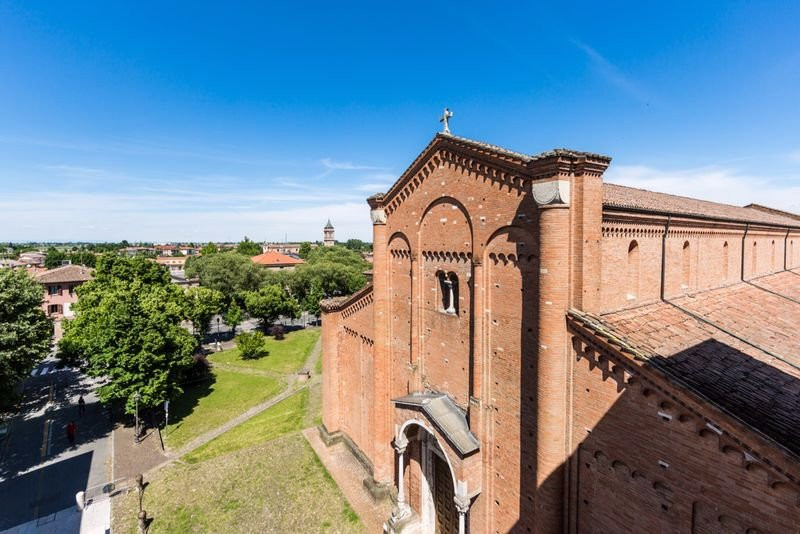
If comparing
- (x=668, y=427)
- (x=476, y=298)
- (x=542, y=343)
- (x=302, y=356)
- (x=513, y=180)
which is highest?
(x=513, y=180)

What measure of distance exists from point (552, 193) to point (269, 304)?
122ft

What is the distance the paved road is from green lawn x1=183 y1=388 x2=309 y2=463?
13.6 feet

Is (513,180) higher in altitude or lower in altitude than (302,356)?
higher

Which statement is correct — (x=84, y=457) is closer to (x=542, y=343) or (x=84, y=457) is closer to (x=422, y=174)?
(x=422, y=174)

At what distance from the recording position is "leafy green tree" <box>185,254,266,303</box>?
42500mm

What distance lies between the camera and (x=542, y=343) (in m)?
8.52

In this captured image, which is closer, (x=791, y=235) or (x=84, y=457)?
(x=84, y=457)

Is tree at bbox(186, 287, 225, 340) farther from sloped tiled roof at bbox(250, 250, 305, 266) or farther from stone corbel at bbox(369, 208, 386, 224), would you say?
sloped tiled roof at bbox(250, 250, 305, 266)

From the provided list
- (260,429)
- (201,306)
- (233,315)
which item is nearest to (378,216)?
(260,429)

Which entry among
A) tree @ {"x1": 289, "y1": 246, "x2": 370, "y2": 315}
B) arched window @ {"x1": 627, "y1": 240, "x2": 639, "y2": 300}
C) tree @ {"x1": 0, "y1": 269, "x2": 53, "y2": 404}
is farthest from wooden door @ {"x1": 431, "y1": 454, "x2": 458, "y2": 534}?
tree @ {"x1": 289, "y1": 246, "x2": 370, "y2": 315}

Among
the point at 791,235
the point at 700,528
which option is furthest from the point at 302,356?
the point at 791,235

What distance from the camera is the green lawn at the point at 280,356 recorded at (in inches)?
1232

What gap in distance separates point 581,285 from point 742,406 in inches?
137

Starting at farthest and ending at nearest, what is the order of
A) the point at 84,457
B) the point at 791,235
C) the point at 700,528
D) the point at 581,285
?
the point at 791,235 → the point at 84,457 → the point at 581,285 → the point at 700,528
